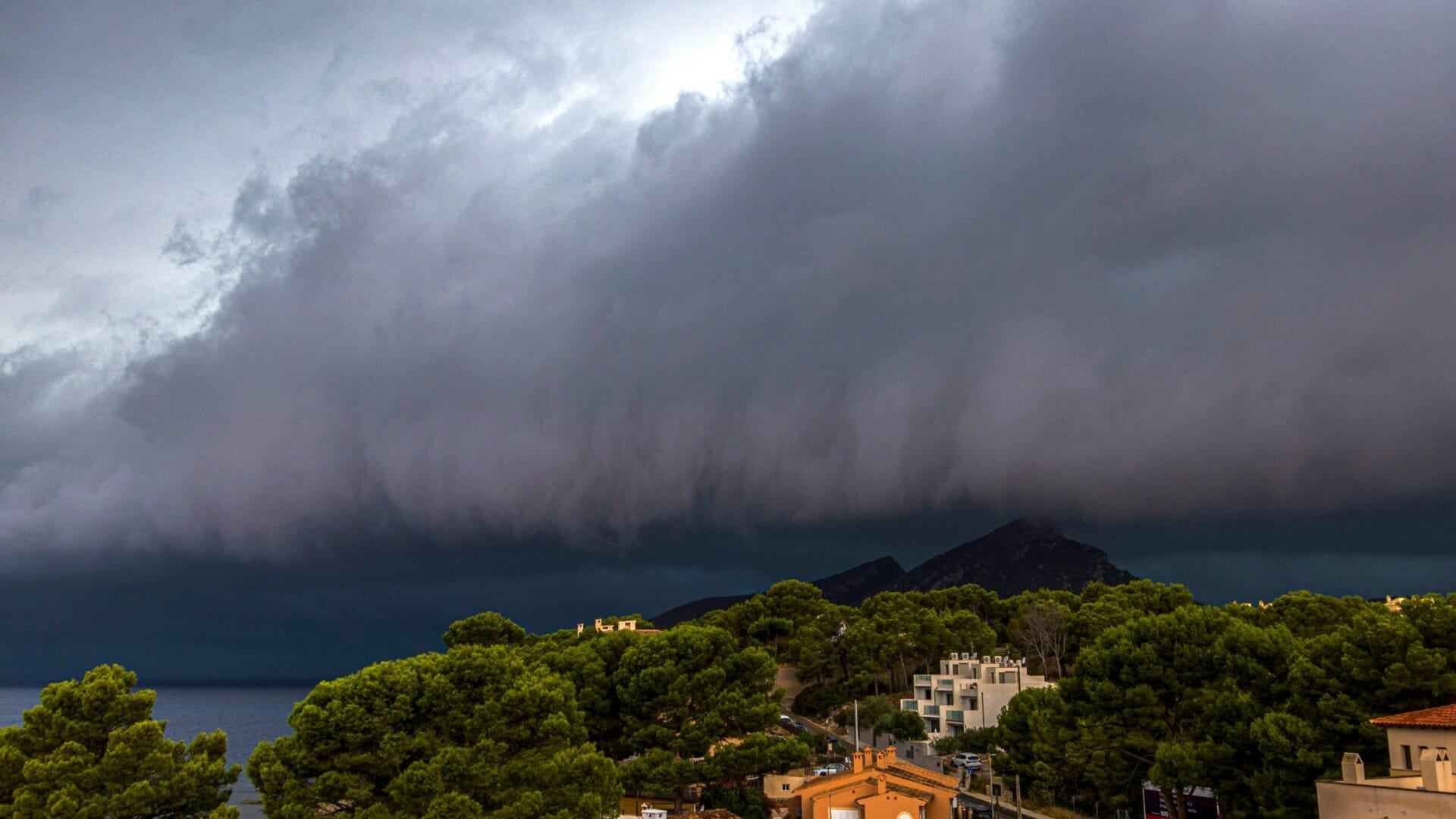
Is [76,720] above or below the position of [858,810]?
above

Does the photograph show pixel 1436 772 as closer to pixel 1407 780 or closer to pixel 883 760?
pixel 1407 780

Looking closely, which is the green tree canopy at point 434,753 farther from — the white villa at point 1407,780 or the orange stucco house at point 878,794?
the white villa at point 1407,780

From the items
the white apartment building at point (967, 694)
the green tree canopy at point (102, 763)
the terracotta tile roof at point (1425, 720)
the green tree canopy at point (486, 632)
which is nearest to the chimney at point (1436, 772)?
the terracotta tile roof at point (1425, 720)

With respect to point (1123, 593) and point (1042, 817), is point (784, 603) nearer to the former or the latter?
point (1123, 593)

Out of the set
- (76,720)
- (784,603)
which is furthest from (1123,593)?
(76,720)

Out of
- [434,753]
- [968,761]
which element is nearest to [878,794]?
[434,753]

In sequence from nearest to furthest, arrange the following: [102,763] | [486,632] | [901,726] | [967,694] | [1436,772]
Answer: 1. [1436,772]
2. [102,763]
3. [901,726]
4. [967,694]
5. [486,632]

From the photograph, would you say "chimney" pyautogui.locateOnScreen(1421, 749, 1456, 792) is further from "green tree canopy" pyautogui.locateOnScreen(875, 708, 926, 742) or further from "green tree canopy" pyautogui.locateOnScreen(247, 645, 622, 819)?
"green tree canopy" pyautogui.locateOnScreen(875, 708, 926, 742)
